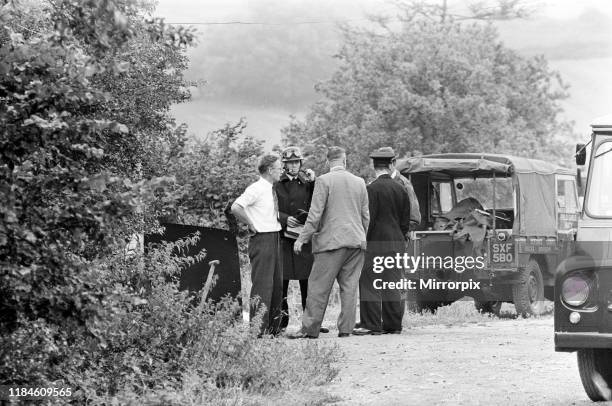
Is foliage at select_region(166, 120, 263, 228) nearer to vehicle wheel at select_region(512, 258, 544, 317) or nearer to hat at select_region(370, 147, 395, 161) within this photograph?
vehicle wheel at select_region(512, 258, 544, 317)

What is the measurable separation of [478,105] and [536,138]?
31.9 ft

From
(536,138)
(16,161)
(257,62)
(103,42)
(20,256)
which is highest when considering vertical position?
(257,62)

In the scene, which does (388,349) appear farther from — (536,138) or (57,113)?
(536,138)

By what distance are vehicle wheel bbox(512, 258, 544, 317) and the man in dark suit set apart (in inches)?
181

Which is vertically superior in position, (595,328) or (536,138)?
(536,138)

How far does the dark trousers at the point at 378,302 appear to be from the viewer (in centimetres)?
1357

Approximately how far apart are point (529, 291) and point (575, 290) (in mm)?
10469

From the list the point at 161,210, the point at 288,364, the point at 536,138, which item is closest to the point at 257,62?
the point at 536,138

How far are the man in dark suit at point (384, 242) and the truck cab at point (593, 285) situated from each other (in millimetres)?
4658

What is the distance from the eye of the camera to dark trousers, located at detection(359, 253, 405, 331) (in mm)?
13570

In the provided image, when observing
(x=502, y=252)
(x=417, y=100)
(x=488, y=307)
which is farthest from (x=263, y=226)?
(x=417, y=100)

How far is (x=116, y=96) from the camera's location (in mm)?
13188

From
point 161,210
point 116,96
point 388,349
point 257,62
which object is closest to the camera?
point 388,349

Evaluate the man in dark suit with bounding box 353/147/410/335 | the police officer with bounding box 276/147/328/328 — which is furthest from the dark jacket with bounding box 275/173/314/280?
the man in dark suit with bounding box 353/147/410/335
